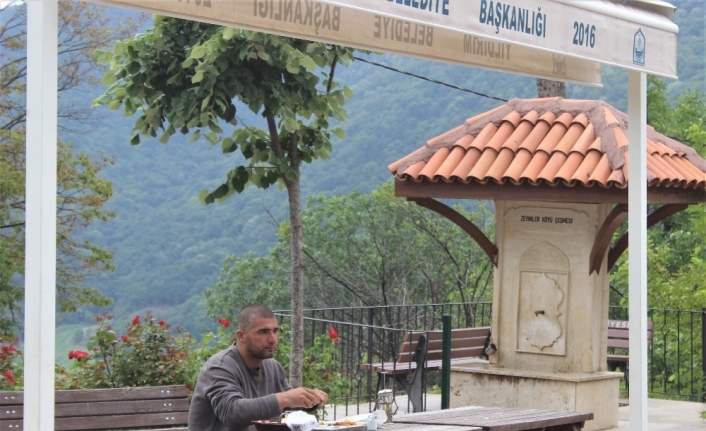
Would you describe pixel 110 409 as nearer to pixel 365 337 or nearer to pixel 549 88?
pixel 549 88

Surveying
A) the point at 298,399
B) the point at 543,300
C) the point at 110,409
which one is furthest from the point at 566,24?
the point at 543,300

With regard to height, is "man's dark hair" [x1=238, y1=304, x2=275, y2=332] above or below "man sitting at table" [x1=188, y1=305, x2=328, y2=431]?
above

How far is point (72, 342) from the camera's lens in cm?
4478

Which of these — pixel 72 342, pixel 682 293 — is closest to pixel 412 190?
pixel 682 293

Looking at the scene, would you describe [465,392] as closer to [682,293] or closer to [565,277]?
[565,277]

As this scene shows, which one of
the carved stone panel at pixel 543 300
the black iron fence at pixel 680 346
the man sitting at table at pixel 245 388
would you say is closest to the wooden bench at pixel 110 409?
the man sitting at table at pixel 245 388

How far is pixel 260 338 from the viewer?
5.22 m

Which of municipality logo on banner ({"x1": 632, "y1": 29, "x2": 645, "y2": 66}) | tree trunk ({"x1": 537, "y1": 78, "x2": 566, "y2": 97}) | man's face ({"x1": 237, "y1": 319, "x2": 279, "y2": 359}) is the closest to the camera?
man's face ({"x1": 237, "y1": 319, "x2": 279, "y2": 359})

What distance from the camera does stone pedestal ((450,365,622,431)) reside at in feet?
30.0

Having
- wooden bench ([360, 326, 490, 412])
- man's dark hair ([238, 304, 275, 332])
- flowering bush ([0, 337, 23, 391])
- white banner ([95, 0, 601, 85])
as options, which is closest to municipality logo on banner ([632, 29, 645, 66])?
white banner ([95, 0, 601, 85])

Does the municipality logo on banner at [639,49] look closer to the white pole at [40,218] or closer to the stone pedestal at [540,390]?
the stone pedestal at [540,390]

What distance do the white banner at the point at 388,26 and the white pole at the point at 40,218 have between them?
346mm

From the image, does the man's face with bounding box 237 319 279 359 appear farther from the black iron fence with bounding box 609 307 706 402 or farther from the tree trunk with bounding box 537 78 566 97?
the tree trunk with bounding box 537 78 566 97

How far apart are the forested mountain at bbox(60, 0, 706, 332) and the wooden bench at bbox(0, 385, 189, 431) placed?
40.9 m
